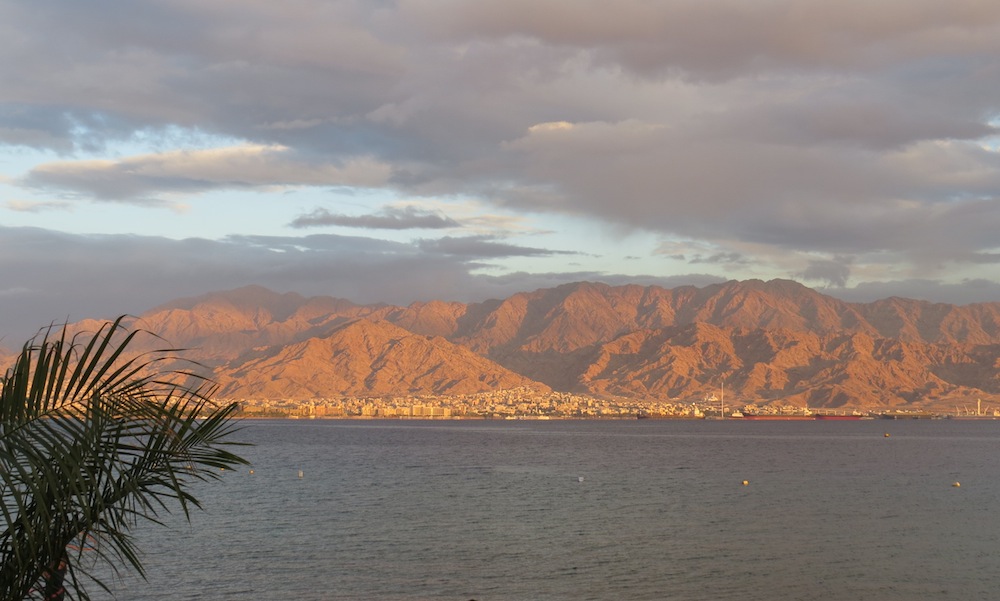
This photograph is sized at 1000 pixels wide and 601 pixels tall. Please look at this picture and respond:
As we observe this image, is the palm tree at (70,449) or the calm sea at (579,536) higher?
the palm tree at (70,449)

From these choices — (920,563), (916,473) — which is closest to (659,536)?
(920,563)

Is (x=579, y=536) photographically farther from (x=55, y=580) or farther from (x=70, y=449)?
(x=70, y=449)

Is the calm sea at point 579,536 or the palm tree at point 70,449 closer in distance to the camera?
the palm tree at point 70,449

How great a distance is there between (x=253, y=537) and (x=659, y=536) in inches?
1058

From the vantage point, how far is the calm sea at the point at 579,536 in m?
49.4

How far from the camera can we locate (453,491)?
97.6 metres

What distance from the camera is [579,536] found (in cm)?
6644

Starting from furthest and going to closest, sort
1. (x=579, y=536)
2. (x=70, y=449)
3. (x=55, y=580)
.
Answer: (x=579, y=536), (x=55, y=580), (x=70, y=449)

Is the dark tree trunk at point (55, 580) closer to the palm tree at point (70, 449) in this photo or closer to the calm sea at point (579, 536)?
the palm tree at point (70, 449)

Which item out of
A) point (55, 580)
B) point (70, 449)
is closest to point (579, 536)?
point (55, 580)

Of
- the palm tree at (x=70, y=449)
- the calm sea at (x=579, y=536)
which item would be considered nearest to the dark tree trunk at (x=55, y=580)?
the palm tree at (x=70, y=449)

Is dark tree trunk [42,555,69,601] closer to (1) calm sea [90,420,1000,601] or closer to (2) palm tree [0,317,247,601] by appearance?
(2) palm tree [0,317,247,601]

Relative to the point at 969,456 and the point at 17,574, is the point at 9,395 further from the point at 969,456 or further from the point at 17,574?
the point at 969,456

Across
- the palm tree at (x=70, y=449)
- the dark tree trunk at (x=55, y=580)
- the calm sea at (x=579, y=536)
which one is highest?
the palm tree at (x=70, y=449)
